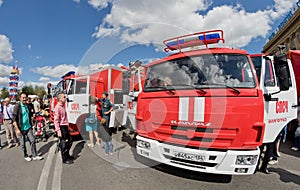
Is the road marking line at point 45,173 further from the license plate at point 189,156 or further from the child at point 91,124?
the license plate at point 189,156

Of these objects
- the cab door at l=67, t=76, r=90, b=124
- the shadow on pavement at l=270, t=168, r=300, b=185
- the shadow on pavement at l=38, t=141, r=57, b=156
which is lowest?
the shadow on pavement at l=38, t=141, r=57, b=156

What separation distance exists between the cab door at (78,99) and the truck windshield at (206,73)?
2.82 m

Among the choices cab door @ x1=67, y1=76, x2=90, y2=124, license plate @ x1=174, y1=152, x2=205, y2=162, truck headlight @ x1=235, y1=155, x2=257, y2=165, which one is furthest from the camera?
cab door @ x1=67, y1=76, x2=90, y2=124

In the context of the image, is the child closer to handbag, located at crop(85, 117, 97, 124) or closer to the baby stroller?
handbag, located at crop(85, 117, 97, 124)

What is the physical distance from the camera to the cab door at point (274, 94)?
2.82 meters

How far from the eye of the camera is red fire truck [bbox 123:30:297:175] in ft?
8.19

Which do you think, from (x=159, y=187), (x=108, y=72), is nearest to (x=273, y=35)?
(x=108, y=72)

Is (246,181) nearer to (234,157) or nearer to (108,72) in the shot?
(234,157)

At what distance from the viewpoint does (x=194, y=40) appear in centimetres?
373

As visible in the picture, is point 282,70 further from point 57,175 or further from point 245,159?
point 57,175

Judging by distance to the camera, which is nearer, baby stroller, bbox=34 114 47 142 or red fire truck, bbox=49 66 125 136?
red fire truck, bbox=49 66 125 136

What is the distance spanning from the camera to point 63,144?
4.04 meters

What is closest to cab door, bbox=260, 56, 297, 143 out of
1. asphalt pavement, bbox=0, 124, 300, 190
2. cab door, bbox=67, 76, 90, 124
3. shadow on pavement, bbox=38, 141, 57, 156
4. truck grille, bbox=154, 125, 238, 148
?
truck grille, bbox=154, 125, 238, 148

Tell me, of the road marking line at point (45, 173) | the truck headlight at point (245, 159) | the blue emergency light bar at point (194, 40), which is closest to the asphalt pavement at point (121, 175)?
the road marking line at point (45, 173)
